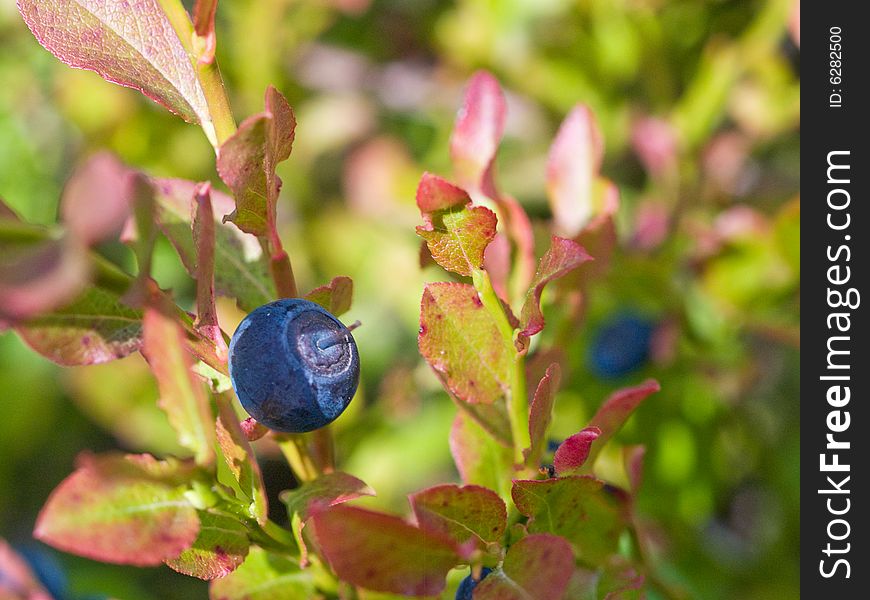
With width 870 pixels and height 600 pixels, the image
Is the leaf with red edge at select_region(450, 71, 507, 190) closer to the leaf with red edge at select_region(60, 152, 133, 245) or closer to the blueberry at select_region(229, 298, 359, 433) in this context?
the blueberry at select_region(229, 298, 359, 433)

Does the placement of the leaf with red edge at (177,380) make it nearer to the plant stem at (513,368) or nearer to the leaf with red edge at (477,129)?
the plant stem at (513,368)

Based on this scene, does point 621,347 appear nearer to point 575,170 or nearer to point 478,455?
point 575,170

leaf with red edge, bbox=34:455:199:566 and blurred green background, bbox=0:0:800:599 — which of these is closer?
leaf with red edge, bbox=34:455:199:566

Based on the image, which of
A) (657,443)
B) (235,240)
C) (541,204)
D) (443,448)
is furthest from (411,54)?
(235,240)

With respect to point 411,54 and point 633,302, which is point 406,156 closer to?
point 411,54

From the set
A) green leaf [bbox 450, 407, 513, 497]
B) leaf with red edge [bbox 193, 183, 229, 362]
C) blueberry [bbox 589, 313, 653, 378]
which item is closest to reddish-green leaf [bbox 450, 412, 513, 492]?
green leaf [bbox 450, 407, 513, 497]
